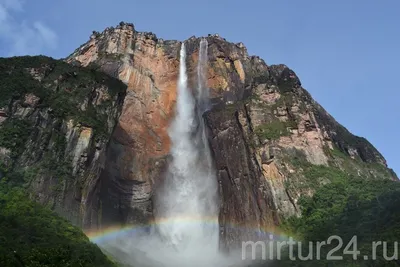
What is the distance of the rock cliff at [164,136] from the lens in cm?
4219

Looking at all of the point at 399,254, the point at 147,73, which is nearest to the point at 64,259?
the point at 399,254

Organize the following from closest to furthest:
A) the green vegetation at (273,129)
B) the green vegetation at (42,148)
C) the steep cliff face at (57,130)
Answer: the green vegetation at (42,148) < the steep cliff face at (57,130) < the green vegetation at (273,129)

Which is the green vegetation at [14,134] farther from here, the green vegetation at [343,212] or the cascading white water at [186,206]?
the green vegetation at [343,212]

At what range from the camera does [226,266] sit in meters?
42.6

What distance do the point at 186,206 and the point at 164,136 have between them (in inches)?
379

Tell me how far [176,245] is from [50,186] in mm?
17954

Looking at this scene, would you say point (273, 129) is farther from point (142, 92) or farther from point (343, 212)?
point (142, 92)

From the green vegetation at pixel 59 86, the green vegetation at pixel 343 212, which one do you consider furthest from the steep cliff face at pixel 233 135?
the green vegetation at pixel 59 86

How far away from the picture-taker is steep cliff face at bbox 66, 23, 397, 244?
4662 centimetres

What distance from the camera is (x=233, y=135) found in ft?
170

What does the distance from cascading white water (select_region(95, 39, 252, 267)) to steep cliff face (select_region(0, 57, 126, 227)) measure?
629 centimetres

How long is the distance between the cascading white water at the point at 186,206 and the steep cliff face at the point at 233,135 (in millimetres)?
1696

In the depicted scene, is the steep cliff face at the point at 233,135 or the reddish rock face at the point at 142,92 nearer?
the steep cliff face at the point at 233,135

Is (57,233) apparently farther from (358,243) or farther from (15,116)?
(358,243)
